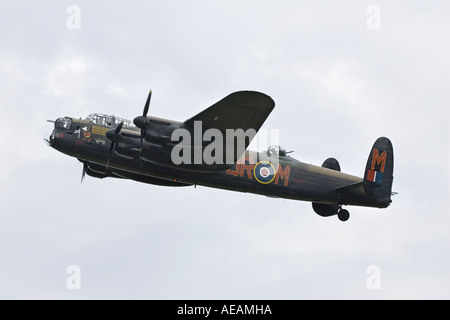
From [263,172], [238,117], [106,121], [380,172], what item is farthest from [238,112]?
[380,172]

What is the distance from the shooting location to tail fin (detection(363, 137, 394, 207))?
1145 inches

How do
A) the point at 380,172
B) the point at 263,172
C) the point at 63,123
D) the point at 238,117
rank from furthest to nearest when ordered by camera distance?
the point at 380,172, the point at 263,172, the point at 63,123, the point at 238,117

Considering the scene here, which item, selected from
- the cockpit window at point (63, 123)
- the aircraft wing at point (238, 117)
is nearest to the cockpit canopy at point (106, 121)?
the cockpit window at point (63, 123)

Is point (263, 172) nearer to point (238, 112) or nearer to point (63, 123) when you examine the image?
point (238, 112)

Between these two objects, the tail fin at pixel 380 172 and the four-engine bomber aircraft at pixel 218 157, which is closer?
the four-engine bomber aircraft at pixel 218 157

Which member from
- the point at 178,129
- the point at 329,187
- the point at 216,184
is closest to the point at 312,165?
the point at 329,187

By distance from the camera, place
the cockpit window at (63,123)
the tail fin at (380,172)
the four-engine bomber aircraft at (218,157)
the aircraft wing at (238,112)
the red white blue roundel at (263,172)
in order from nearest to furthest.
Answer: the aircraft wing at (238,112) → the four-engine bomber aircraft at (218,157) → the cockpit window at (63,123) → the red white blue roundel at (263,172) → the tail fin at (380,172)

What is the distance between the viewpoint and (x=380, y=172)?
29.3 m

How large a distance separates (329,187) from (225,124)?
5964mm

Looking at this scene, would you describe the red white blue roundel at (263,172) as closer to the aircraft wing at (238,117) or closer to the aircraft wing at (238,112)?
the aircraft wing at (238,117)

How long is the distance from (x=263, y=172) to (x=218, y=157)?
88.0 inches

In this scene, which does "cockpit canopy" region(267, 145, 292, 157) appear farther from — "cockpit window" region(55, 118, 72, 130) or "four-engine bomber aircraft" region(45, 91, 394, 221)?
"cockpit window" region(55, 118, 72, 130)

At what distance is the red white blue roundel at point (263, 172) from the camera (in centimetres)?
2814

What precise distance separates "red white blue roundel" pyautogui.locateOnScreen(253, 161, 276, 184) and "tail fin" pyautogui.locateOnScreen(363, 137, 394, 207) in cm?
387
